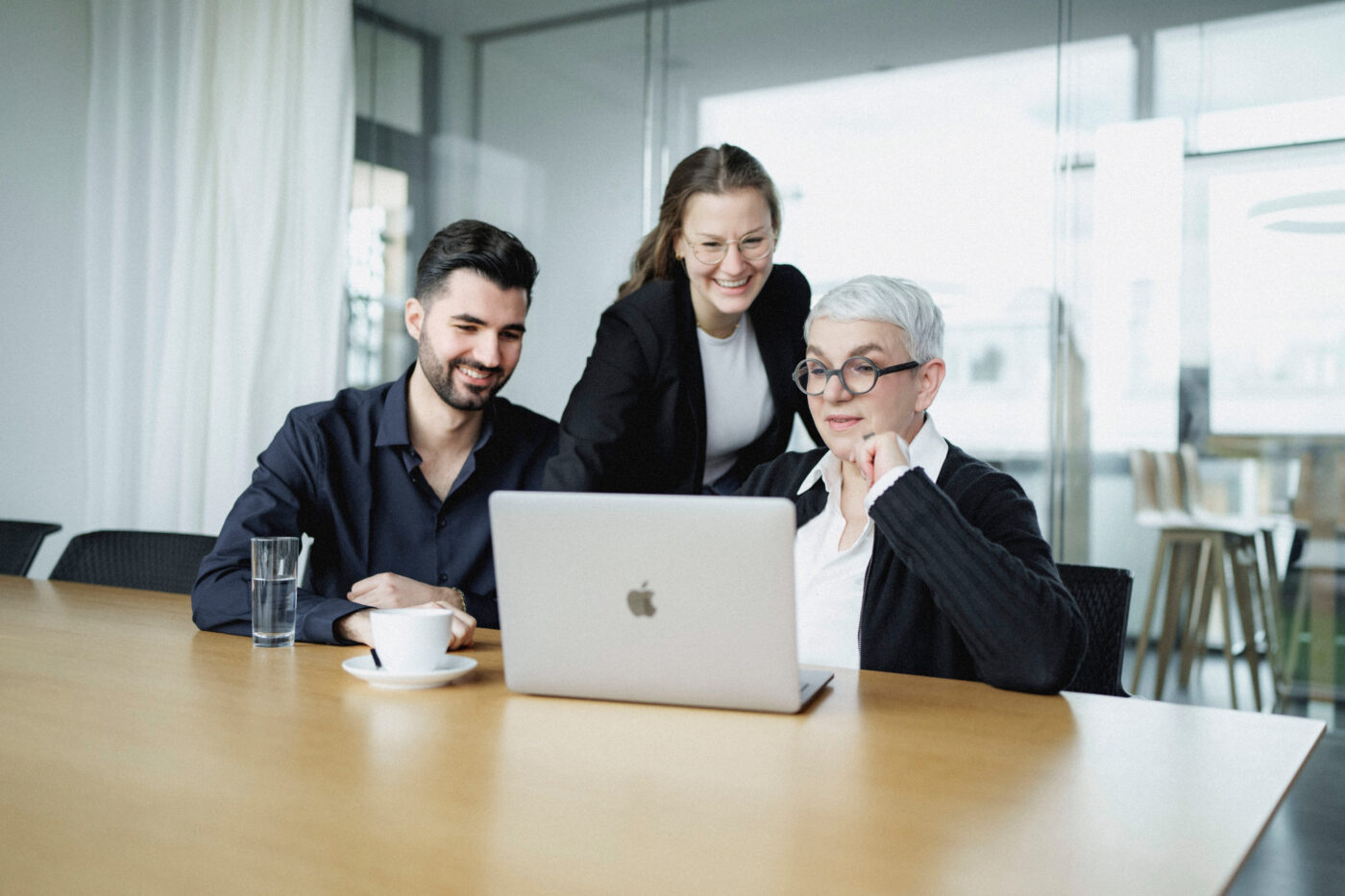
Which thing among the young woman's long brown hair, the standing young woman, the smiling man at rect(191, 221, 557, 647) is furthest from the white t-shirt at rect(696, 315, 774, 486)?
the smiling man at rect(191, 221, 557, 647)

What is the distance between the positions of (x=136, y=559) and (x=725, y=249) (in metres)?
1.43

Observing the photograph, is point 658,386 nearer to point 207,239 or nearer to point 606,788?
point 606,788

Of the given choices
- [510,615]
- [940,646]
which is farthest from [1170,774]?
[510,615]

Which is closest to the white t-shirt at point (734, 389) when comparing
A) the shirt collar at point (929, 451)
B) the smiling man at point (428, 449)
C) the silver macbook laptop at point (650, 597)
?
the smiling man at point (428, 449)

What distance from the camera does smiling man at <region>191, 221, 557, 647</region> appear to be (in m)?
2.09

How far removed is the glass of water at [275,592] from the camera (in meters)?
1.61

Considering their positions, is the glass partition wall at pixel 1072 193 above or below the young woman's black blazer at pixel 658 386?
above

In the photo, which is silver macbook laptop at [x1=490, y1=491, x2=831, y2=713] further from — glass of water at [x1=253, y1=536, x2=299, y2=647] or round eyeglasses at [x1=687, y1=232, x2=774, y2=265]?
round eyeglasses at [x1=687, y1=232, x2=774, y2=265]

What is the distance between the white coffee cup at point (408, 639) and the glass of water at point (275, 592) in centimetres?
27

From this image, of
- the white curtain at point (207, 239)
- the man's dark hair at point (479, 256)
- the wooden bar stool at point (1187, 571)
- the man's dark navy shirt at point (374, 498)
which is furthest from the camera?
the white curtain at point (207, 239)

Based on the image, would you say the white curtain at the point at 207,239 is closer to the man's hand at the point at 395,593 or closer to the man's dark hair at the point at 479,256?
the man's dark hair at the point at 479,256

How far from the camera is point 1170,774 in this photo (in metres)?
1.05

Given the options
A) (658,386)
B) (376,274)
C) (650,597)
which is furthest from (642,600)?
(376,274)

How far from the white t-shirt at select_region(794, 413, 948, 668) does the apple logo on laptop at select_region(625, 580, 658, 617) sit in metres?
0.43
